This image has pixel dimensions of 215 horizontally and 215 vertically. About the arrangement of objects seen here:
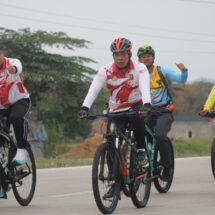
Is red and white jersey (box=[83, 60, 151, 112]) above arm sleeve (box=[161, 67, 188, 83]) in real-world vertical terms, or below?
below

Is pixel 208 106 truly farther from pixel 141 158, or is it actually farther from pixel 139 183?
pixel 139 183

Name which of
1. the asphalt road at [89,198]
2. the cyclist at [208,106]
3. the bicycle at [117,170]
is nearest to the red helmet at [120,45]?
the bicycle at [117,170]

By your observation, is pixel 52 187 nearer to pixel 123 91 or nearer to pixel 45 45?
pixel 123 91

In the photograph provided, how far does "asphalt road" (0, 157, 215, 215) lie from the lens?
779 cm

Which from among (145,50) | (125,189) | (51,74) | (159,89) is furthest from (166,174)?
(51,74)

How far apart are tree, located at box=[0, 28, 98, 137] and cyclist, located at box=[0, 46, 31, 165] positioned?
36400 millimetres

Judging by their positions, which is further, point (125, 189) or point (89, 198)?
point (89, 198)

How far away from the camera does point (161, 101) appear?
1009 cm

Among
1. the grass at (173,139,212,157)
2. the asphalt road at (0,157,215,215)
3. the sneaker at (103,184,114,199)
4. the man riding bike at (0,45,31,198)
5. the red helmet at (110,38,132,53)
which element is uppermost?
the red helmet at (110,38,132,53)

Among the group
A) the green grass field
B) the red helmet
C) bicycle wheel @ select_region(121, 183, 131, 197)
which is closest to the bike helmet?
the red helmet

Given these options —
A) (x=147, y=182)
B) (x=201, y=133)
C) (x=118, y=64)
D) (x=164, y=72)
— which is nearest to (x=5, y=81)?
(x=118, y=64)

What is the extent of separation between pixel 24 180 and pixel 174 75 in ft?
9.20

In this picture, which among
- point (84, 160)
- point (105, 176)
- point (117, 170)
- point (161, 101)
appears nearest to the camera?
point (105, 176)

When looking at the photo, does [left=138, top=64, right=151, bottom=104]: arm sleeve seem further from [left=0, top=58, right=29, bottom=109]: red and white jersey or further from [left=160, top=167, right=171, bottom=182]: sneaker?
[left=160, top=167, right=171, bottom=182]: sneaker
